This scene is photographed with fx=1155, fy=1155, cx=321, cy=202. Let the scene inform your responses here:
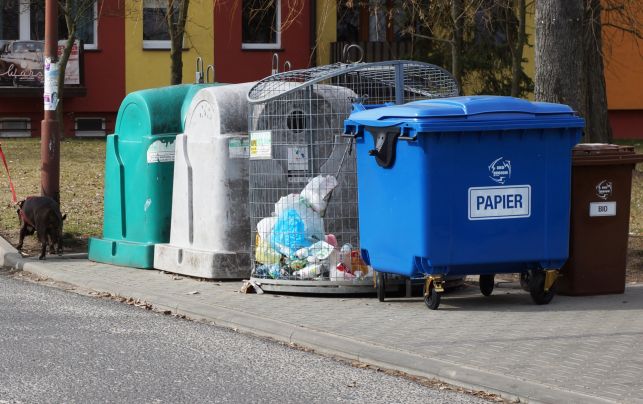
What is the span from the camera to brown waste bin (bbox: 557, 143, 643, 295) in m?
9.09

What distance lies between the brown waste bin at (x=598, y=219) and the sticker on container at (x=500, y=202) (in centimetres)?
74

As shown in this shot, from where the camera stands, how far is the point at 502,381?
20.7ft

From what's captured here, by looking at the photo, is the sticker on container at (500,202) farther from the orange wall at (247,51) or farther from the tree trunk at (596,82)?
the orange wall at (247,51)

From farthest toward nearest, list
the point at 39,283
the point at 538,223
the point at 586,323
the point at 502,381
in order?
the point at 39,283, the point at 538,223, the point at 586,323, the point at 502,381

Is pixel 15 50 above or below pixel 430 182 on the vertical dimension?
above

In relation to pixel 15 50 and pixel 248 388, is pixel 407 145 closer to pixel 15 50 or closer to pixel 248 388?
pixel 248 388

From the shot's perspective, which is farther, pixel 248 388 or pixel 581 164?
pixel 581 164

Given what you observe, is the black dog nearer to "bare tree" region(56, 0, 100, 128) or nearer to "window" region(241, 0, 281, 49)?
"bare tree" region(56, 0, 100, 128)

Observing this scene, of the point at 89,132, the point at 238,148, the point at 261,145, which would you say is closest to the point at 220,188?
the point at 238,148

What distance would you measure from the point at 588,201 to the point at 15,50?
20.5 m

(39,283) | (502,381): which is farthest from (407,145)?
(39,283)

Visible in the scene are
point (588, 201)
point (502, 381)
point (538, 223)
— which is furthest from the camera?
point (588, 201)

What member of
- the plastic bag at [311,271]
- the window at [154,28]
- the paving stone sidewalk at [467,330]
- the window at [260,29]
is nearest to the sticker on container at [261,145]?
the plastic bag at [311,271]

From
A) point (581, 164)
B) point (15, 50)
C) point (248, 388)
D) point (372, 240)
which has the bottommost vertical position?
point (248, 388)
